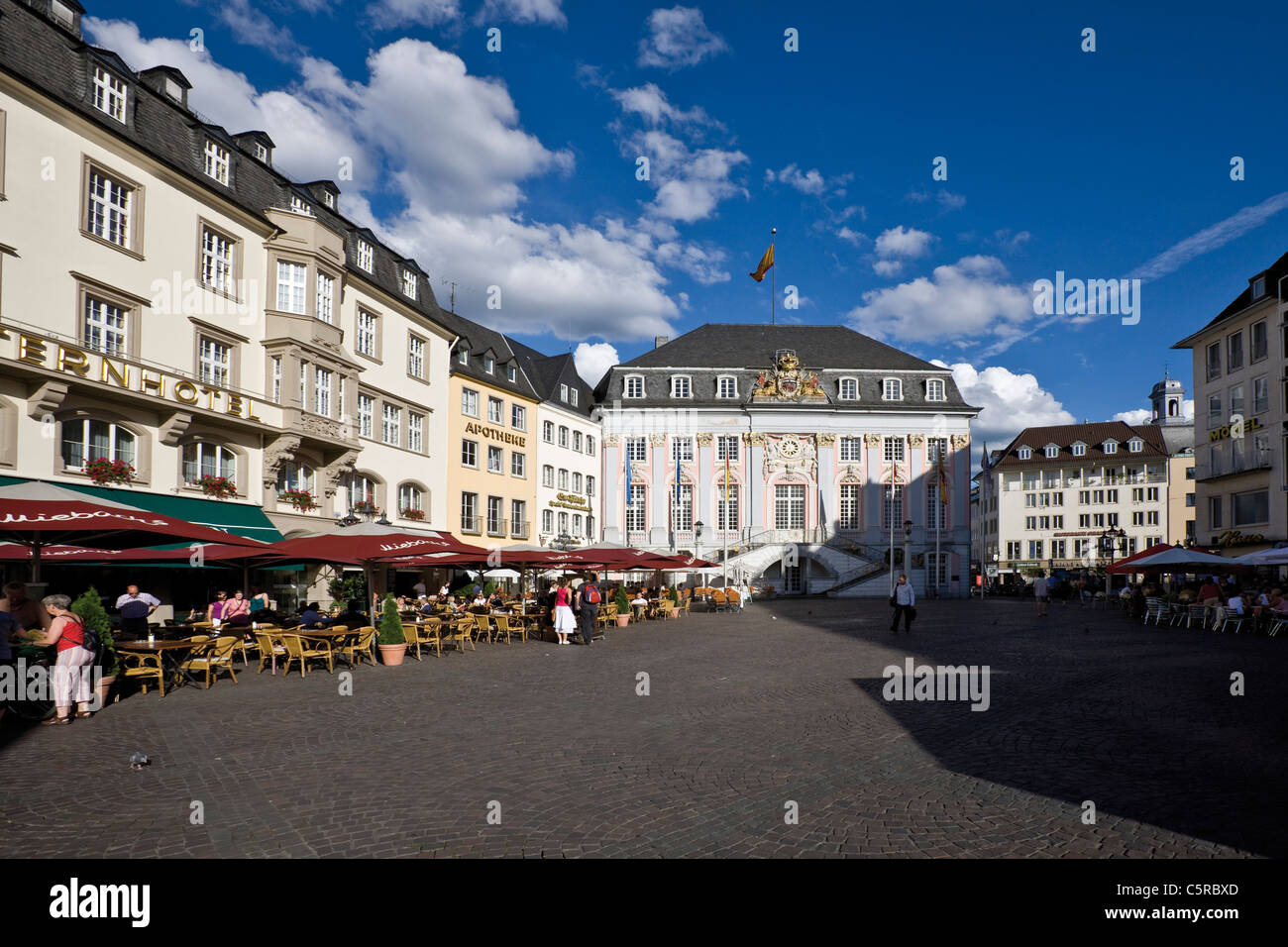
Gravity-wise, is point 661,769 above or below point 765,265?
below

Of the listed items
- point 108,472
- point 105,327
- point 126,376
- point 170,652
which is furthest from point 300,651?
point 105,327

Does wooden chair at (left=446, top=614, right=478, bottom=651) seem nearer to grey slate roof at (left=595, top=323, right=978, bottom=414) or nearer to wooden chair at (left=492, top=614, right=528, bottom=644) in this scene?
wooden chair at (left=492, top=614, right=528, bottom=644)

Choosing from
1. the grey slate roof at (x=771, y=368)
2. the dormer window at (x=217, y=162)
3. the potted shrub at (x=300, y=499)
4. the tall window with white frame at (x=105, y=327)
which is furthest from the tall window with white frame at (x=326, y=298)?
the grey slate roof at (x=771, y=368)

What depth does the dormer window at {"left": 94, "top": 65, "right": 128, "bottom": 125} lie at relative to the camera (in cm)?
2256

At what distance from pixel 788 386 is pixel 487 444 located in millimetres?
25178

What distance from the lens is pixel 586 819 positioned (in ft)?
22.2

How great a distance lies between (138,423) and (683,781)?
67.4 ft

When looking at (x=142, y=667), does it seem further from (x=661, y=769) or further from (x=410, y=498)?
(x=410, y=498)

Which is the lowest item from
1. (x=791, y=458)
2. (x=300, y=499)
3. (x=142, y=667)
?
(x=142, y=667)

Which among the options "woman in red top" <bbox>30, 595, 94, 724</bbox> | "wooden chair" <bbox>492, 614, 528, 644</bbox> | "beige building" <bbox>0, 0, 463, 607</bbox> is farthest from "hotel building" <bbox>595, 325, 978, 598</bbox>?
"woman in red top" <bbox>30, 595, 94, 724</bbox>

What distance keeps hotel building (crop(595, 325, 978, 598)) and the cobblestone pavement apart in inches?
1718

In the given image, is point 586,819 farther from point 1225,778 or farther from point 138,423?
point 138,423

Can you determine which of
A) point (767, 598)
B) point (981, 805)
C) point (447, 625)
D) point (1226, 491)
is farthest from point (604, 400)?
point (981, 805)

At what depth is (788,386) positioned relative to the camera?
199 ft
